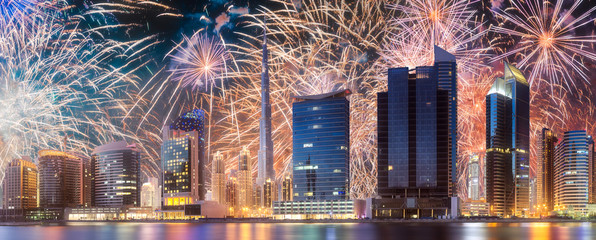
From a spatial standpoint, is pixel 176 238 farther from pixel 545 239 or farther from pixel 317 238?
pixel 545 239

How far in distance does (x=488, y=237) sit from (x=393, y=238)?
17.5 metres

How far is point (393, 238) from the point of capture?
128000 mm

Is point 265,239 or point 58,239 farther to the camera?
point 58,239

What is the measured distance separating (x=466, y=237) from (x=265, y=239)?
36.5 metres

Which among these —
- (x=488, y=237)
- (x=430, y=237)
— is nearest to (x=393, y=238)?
(x=430, y=237)

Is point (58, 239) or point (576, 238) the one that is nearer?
point (576, 238)

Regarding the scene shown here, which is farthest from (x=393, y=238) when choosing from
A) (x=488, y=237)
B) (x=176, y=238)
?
(x=176, y=238)

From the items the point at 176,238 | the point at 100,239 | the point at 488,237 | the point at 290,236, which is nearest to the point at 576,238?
the point at 488,237

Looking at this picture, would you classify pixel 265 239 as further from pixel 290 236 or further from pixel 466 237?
pixel 466 237

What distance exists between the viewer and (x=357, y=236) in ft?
438

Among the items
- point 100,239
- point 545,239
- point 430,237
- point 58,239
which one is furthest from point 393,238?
point 58,239

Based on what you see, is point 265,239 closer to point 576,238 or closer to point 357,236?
point 357,236

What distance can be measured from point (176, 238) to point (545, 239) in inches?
2612

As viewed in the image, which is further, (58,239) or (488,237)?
(58,239)
